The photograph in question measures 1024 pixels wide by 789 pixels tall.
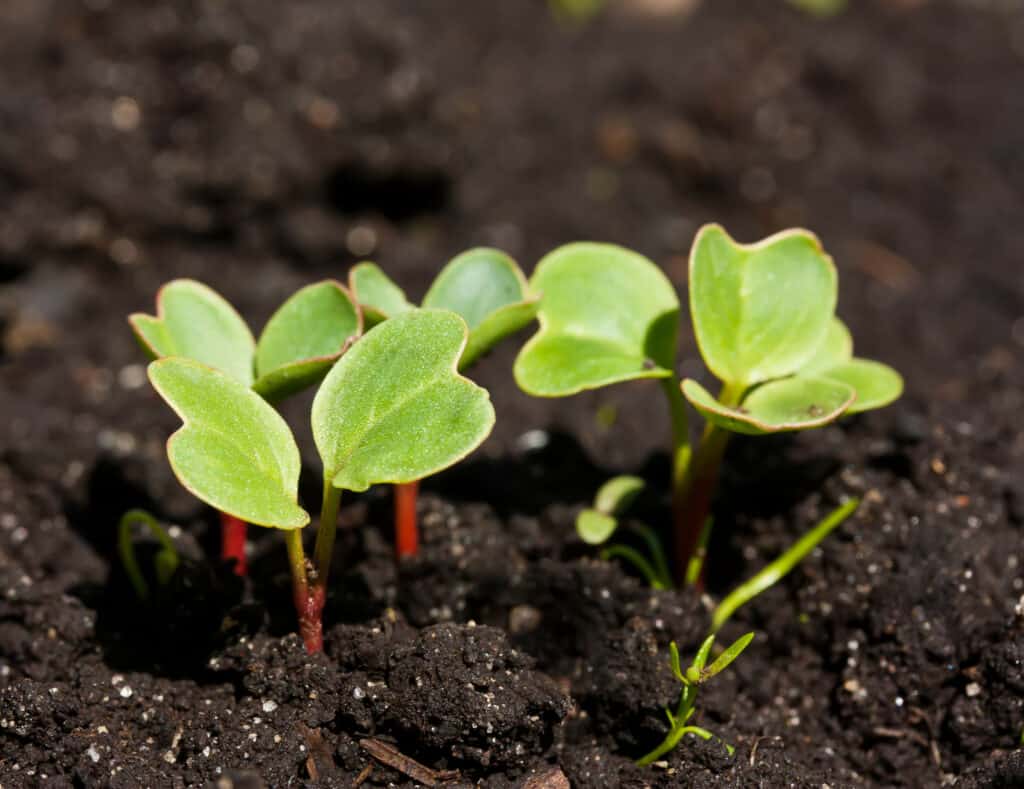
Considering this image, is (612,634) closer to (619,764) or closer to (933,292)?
(619,764)

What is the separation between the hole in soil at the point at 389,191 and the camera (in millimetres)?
2793

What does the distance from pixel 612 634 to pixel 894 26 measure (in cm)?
297

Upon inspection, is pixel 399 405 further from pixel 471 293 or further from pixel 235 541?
pixel 235 541

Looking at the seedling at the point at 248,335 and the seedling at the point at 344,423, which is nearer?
the seedling at the point at 344,423

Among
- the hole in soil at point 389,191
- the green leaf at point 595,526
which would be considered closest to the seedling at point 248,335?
the green leaf at point 595,526

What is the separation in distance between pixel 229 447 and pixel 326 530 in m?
0.16

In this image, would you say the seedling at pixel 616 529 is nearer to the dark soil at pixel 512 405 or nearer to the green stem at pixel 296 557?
the dark soil at pixel 512 405

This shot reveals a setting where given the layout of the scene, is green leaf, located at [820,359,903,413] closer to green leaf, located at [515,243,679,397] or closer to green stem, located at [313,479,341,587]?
green leaf, located at [515,243,679,397]

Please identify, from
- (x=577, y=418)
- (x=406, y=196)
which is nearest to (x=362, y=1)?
(x=406, y=196)

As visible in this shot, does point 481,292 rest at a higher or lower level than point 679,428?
higher

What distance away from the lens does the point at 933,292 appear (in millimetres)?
2850

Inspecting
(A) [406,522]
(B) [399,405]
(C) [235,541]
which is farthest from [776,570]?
(C) [235,541]

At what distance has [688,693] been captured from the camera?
141 centimetres

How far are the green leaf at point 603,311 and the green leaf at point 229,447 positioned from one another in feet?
1.23
